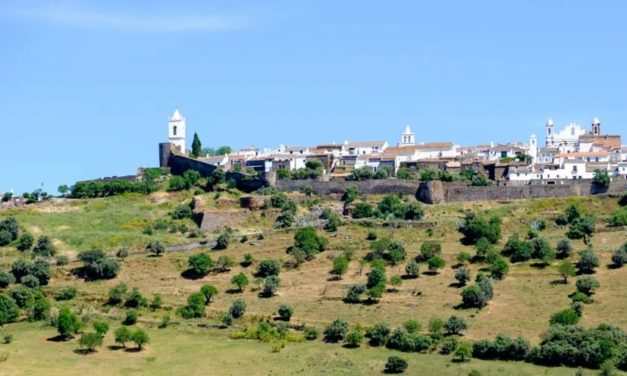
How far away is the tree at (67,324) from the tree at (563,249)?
27.5m

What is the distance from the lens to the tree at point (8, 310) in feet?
213

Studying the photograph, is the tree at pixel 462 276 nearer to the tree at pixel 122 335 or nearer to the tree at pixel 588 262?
the tree at pixel 588 262

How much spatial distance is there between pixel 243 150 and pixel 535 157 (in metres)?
32.2

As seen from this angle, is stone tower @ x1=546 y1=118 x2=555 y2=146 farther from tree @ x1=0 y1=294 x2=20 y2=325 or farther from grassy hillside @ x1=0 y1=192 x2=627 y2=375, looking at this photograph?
tree @ x1=0 y1=294 x2=20 y2=325

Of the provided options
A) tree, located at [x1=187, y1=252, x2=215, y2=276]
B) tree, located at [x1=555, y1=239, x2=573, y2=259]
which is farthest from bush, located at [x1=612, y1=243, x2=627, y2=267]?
tree, located at [x1=187, y1=252, x2=215, y2=276]

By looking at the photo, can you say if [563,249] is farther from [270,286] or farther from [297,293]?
[270,286]

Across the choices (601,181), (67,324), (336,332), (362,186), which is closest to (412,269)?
(336,332)

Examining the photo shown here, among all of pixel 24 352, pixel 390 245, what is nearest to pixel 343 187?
pixel 390 245

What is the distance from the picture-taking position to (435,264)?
70062 millimetres

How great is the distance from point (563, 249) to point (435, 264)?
24.8 feet

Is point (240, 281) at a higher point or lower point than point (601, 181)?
lower

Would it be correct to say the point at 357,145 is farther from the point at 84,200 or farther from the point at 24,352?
the point at 24,352

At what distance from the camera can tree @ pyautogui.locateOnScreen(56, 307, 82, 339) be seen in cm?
6178

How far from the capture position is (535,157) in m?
111
